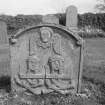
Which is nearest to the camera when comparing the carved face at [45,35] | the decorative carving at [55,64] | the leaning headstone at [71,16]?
the carved face at [45,35]

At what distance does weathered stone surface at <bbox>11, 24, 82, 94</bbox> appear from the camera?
146 inches

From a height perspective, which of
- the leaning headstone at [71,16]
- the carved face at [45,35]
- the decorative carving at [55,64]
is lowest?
the decorative carving at [55,64]

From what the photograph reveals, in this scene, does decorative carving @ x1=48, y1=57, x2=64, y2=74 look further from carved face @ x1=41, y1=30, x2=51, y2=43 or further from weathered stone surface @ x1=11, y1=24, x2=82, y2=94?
carved face @ x1=41, y1=30, x2=51, y2=43

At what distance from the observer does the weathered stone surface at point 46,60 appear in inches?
146

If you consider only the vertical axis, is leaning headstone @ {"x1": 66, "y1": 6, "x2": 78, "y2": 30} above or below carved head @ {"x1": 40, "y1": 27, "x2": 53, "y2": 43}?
above

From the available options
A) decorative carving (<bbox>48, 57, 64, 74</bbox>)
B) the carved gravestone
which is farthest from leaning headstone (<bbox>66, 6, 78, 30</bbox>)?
decorative carving (<bbox>48, 57, 64, 74</bbox>)

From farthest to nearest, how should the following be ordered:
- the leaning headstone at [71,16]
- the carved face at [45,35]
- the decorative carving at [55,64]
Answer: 1. the leaning headstone at [71,16]
2. the decorative carving at [55,64]
3. the carved face at [45,35]

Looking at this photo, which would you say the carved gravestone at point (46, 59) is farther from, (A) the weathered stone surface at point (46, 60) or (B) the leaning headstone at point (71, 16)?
(B) the leaning headstone at point (71, 16)

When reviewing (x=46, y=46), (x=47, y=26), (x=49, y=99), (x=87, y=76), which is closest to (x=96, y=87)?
(x=87, y=76)

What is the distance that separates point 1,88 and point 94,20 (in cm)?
1836

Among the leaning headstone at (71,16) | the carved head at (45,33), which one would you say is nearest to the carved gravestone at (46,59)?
the carved head at (45,33)

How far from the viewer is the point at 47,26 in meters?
3.66

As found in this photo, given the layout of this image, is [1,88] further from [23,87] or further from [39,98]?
[39,98]

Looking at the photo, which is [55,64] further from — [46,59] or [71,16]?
[71,16]
